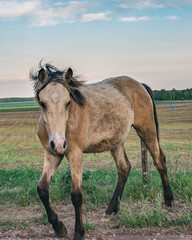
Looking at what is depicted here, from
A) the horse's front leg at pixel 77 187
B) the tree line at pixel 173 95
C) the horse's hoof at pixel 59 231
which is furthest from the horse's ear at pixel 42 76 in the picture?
the tree line at pixel 173 95

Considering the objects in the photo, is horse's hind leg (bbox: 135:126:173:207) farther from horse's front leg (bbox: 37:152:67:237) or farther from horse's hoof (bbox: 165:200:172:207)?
horse's front leg (bbox: 37:152:67:237)

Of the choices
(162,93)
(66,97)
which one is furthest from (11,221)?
(162,93)

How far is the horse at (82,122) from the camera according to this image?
13.3 feet

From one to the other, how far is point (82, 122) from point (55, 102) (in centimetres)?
71

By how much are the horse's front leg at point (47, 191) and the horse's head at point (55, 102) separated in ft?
1.93

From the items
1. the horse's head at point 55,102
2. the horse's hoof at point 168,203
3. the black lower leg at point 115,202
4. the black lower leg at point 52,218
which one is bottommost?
the horse's hoof at point 168,203

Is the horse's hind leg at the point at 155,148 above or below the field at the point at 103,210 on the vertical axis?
above

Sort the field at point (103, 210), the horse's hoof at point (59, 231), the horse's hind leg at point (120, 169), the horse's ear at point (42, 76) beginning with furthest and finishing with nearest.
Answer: the horse's hind leg at point (120, 169) < the field at point (103, 210) < the horse's hoof at point (59, 231) < the horse's ear at point (42, 76)

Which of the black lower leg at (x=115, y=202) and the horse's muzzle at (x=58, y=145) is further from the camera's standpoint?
the black lower leg at (x=115, y=202)

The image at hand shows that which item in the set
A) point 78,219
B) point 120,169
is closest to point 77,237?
point 78,219

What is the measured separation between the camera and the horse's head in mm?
3834

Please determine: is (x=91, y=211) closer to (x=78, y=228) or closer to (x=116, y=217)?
(x=116, y=217)

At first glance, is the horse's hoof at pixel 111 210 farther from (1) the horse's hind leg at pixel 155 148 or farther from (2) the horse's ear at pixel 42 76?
(2) the horse's ear at pixel 42 76

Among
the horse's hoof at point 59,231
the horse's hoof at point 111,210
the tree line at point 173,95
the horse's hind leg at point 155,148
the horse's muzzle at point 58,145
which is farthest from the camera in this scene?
the tree line at point 173,95
